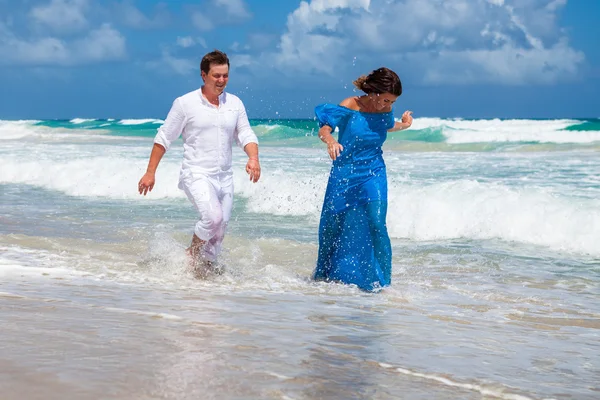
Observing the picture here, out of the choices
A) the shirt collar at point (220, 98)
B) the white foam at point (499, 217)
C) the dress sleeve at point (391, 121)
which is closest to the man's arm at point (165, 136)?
the shirt collar at point (220, 98)

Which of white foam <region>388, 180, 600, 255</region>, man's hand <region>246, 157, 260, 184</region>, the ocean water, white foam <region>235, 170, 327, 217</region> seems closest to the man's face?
man's hand <region>246, 157, 260, 184</region>

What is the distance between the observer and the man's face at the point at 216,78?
20.4 feet

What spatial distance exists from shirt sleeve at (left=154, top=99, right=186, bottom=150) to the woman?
101cm

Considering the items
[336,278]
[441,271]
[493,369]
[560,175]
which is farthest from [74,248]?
[560,175]

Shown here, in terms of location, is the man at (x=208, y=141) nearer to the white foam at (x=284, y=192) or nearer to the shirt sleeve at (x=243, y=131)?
the shirt sleeve at (x=243, y=131)

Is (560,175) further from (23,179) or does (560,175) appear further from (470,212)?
(23,179)

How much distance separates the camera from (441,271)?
7660mm

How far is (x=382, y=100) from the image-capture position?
20.2 feet

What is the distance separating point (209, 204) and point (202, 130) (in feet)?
1.79

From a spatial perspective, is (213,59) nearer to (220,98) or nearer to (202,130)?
(220,98)

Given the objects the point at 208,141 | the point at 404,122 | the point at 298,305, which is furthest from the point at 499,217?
the point at 298,305

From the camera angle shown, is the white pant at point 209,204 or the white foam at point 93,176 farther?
the white foam at point 93,176

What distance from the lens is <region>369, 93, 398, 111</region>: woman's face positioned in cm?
614

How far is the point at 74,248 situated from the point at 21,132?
1829 inches
